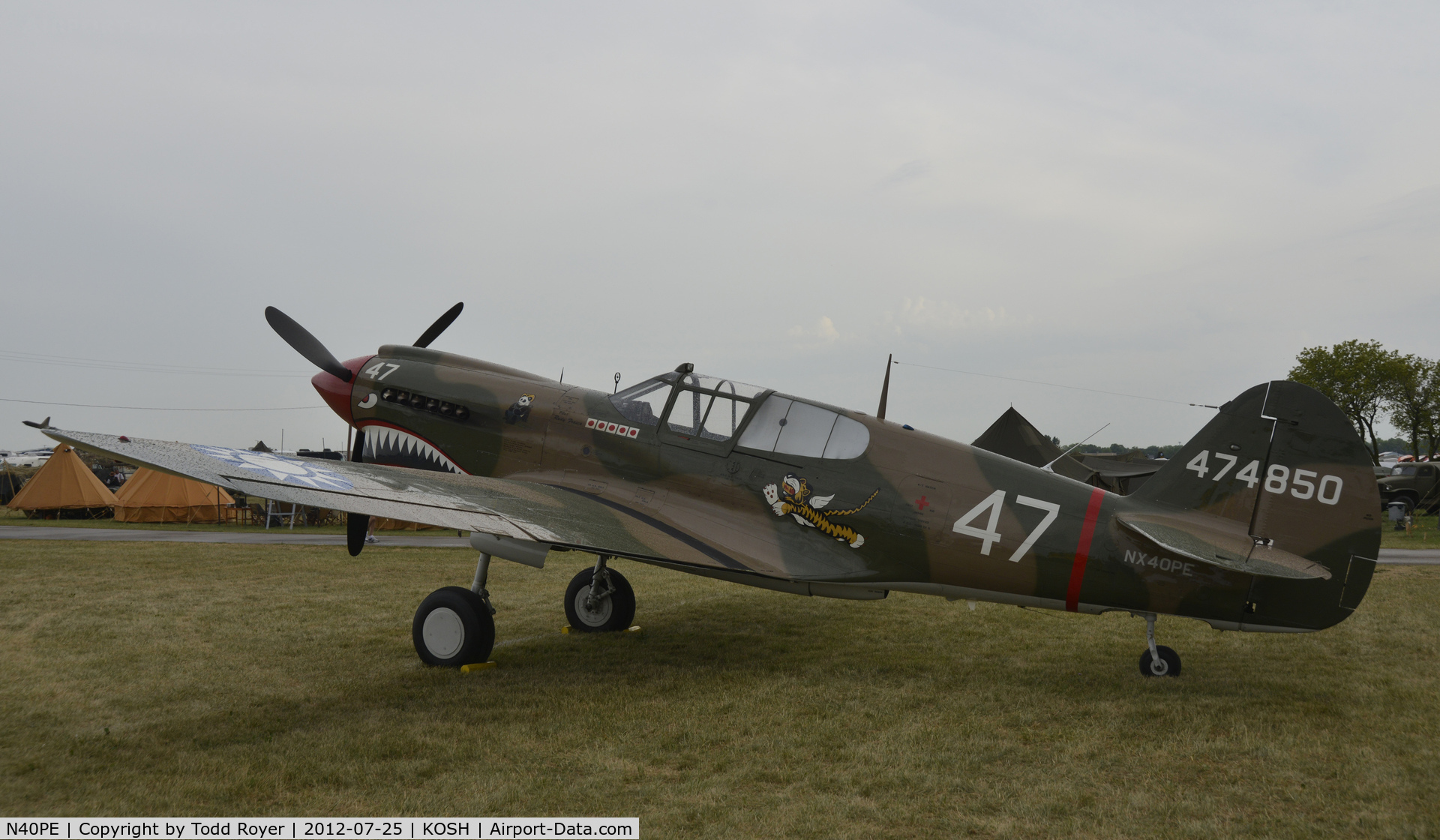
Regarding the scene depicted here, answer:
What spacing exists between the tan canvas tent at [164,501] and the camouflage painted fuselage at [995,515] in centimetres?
2008

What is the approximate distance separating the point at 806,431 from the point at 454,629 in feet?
10.2

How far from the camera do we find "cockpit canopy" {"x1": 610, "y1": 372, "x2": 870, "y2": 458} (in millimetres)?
6570

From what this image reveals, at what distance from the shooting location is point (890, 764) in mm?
4250

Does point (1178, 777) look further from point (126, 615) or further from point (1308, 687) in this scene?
point (126, 615)

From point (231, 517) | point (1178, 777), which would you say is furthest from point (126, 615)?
point (231, 517)

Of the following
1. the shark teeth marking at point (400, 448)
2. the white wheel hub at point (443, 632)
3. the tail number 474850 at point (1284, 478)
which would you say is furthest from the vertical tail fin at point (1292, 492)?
the shark teeth marking at point (400, 448)

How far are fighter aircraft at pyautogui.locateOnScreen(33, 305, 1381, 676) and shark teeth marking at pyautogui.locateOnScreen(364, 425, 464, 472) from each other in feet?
0.13

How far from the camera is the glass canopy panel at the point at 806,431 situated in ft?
21.6

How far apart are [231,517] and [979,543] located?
24040mm

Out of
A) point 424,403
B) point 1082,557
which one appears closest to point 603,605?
point 424,403

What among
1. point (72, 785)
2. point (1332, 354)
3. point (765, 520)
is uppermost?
point (1332, 354)

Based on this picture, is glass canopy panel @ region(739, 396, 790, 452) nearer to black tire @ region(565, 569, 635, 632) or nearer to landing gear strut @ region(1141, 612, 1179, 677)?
black tire @ region(565, 569, 635, 632)

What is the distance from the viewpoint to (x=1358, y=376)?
4025cm

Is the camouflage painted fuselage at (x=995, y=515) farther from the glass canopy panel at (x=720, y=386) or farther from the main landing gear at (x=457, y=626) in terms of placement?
A: the main landing gear at (x=457, y=626)
